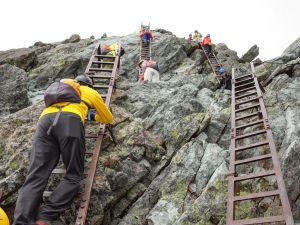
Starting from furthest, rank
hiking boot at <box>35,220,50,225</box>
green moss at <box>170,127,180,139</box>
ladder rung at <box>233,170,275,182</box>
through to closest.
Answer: green moss at <box>170,127,180,139</box> → ladder rung at <box>233,170,275,182</box> → hiking boot at <box>35,220,50,225</box>

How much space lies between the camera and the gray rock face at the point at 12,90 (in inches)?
466

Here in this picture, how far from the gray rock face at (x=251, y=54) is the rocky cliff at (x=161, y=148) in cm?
1161

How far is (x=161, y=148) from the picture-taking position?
33.1 ft

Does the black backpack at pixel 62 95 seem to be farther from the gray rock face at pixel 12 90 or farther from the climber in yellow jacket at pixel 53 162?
the gray rock face at pixel 12 90

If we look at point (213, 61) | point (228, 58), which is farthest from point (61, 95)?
point (228, 58)

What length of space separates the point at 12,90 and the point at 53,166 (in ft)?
21.7

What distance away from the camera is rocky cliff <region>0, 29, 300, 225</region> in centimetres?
767

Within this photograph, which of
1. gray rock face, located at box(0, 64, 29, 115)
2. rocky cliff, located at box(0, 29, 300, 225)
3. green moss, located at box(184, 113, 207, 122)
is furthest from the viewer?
gray rock face, located at box(0, 64, 29, 115)

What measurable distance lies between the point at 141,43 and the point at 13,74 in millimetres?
11703

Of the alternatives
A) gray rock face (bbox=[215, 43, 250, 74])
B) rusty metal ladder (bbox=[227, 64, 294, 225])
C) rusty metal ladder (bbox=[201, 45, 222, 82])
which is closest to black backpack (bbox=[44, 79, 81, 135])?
rusty metal ladder (bbox=[227, 64, 294, 225])

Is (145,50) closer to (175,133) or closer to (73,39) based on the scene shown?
(73,39)

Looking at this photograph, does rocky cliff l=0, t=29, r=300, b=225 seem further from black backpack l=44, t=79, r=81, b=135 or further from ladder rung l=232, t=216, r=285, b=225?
black backpack l=44, t=79, r=81, b=135

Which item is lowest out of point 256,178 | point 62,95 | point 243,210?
point 243,210

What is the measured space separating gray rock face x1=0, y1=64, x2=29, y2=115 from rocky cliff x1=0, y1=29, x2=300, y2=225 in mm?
33
